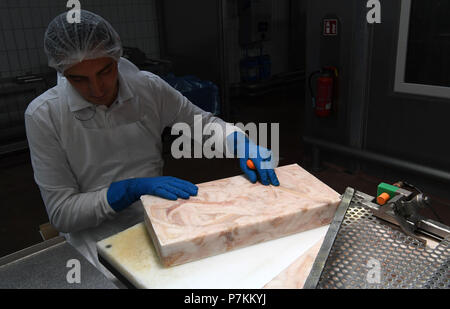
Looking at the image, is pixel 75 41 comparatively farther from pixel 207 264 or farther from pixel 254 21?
pixel 254 21

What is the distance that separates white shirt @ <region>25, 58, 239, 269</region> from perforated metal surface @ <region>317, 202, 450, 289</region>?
73cm

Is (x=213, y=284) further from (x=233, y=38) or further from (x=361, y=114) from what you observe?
(x=233, y=38)

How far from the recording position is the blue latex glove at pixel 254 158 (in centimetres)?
124

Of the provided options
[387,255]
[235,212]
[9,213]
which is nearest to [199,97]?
[9,213]

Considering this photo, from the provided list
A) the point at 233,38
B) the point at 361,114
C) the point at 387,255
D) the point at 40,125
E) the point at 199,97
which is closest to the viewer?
the point at 387,255

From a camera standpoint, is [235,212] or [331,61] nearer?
[235,212]

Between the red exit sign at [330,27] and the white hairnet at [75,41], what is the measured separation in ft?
7.02

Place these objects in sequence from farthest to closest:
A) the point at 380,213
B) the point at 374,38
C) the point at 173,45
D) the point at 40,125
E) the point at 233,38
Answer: the point at 233,38, the point at 173,45, the point at 374,38, the point at 40,125, the point at 380,213

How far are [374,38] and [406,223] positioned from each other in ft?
7.38

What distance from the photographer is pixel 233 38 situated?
5.76 m
